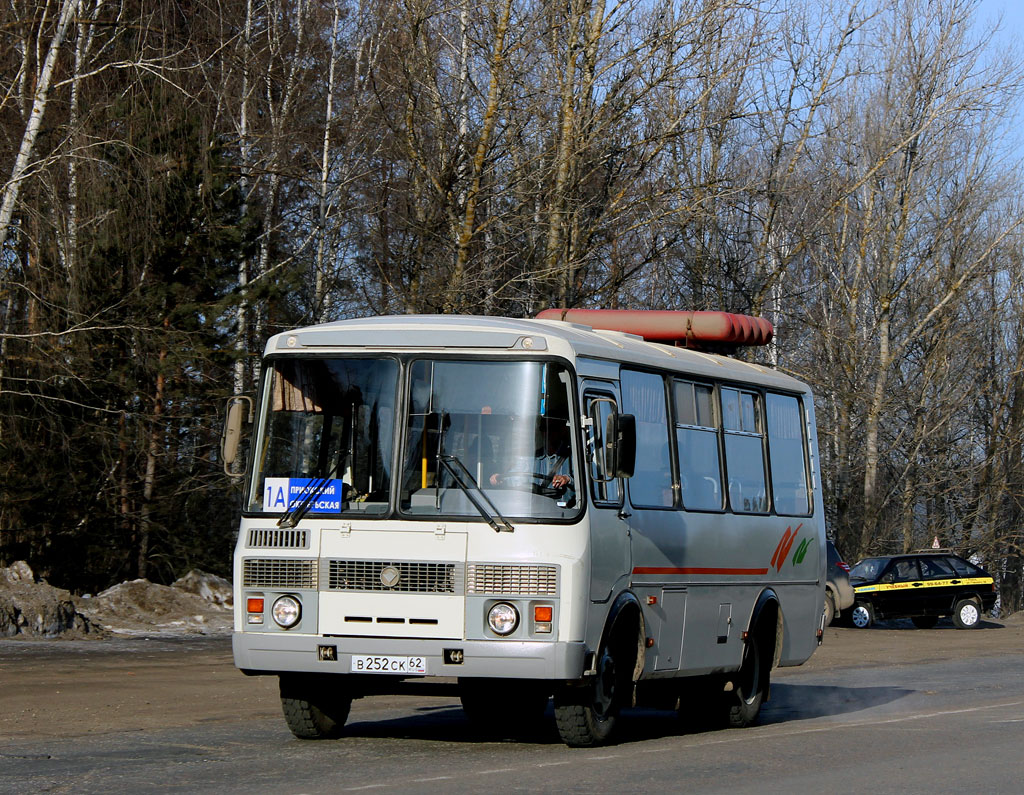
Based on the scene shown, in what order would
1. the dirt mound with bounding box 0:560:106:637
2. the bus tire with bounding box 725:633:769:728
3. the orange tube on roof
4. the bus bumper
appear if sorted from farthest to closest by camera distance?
the dirt mound with bounding box 0:560:106:637, the orange tube on roof, the bus tire with bounding box 725:633:769:728, the bus bumper

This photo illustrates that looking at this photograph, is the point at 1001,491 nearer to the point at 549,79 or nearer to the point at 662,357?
the point at 549,79

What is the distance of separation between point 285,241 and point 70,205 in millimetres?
13676

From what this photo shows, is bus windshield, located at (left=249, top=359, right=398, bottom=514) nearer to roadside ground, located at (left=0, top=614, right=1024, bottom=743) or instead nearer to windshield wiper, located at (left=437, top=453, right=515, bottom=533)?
windshield wiper, located at (left=437, top=453, right=515, bottom=533)

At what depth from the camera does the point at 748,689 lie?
14.1 m

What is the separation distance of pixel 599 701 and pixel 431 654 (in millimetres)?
1402

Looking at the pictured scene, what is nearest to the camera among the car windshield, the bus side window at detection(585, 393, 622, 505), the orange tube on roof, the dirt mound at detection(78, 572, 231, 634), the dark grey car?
the bus side window at detection(585, 393, 622, 505)

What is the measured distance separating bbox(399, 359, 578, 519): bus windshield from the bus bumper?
85cm

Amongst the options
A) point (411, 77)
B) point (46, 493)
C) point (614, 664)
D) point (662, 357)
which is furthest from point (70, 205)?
point (614, 664)

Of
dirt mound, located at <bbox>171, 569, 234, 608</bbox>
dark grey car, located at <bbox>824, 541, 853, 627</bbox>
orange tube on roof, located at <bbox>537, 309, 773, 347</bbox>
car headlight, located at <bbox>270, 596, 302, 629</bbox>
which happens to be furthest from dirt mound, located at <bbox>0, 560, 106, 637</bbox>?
dark grey car, located at <bbox>824, 541, 853, 627</bbox>

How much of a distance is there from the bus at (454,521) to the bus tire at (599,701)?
0.06ft

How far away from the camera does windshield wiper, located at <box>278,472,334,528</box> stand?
10781 mm

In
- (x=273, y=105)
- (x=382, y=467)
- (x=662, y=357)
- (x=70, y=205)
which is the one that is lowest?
(x=382, y=467)

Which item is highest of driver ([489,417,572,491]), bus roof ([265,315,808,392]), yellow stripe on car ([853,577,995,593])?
bus roof ([265,315,808,392])

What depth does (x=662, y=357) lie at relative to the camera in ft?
41.6
